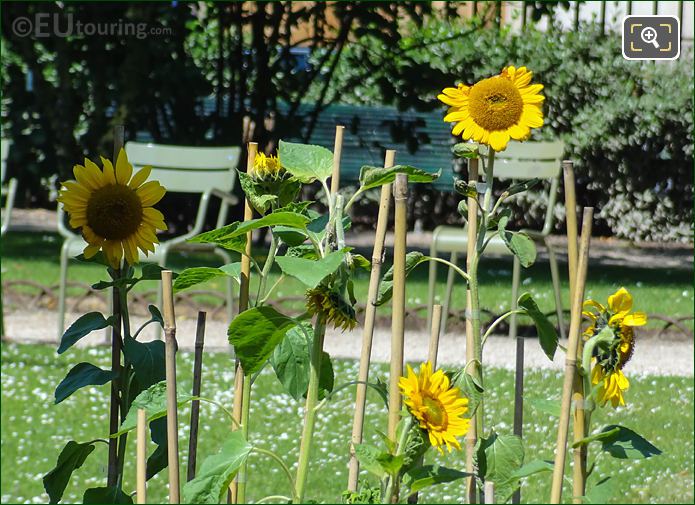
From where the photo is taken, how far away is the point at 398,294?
107 centimetres

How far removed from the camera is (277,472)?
134 inches

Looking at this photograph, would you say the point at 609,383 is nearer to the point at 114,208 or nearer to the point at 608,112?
the point at 114,208

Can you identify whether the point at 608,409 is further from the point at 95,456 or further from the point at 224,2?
the point at 224,2

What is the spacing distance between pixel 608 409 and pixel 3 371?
8.06 feet

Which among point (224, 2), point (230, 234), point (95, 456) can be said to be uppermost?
point (224, 2)

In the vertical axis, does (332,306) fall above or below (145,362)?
above

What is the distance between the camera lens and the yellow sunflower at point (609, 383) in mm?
1097

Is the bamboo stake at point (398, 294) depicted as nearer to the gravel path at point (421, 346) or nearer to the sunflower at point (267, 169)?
the sunflower at point (267, 169)

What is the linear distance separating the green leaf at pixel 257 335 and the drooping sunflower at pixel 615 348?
12.0 inches

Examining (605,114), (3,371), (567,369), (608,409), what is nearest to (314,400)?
(567,369)

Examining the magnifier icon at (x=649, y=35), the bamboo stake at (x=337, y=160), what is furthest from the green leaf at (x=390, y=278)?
the magnifier icon at (x=649, y=35)

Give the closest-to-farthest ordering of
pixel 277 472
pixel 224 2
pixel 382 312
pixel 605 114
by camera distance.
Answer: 1. pixel 277 472
2. pixel 382 312
3. pixel 224 2
4. pixel 605 114

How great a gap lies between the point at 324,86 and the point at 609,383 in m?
7.73

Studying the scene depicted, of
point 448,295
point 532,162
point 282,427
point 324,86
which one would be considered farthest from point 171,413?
point 324,86
